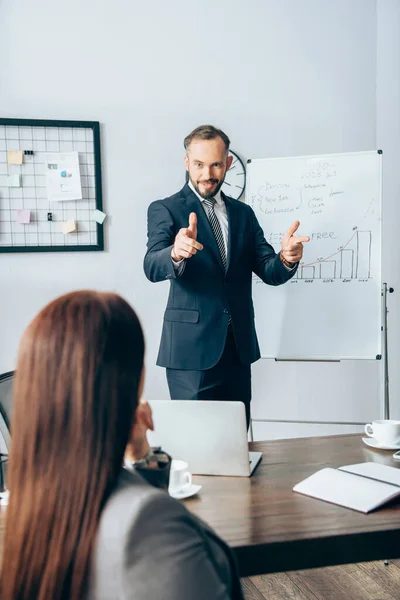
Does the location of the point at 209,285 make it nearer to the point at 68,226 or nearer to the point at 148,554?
the point at 68,226

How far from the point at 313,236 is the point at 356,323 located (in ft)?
1.51

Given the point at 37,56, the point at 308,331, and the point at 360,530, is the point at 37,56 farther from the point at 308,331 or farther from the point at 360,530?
the point at 360,530

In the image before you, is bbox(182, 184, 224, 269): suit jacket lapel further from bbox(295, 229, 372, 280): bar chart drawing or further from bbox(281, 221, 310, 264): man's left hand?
bbox(295, 229, 372, 280): bar chart drawing

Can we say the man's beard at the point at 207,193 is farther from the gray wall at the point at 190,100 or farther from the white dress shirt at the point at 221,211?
the gray wall at the point at 190,100

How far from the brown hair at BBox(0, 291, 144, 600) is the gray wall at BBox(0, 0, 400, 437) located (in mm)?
2336

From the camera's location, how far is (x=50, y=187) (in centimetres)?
295

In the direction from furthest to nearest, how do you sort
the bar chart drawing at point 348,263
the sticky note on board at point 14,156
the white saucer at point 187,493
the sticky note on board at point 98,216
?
the sticky note on board at point 98,216 → the sticky note on board at point 14,156 → the bar chart drawing at point 348,263 → the white saucer at point 187,493

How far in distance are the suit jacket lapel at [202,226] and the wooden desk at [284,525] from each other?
3.50ft

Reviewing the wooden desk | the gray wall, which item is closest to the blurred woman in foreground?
the wooden desk

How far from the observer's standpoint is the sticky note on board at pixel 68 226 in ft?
9.70

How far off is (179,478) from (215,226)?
127 cm

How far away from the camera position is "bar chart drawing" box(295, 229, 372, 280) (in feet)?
8.96

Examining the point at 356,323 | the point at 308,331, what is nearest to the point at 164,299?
the point at 308,331

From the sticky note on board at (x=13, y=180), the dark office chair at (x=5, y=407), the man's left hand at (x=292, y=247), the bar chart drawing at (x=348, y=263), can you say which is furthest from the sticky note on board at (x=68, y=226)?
the dark office chair at (x=5, y=407)
